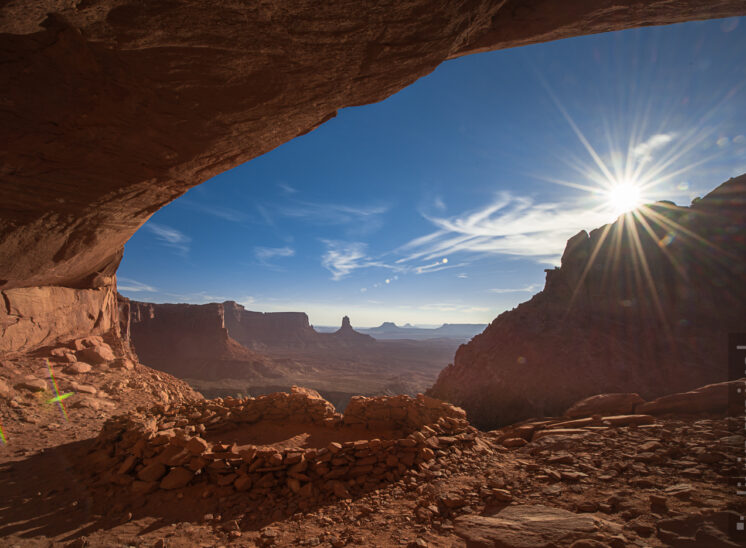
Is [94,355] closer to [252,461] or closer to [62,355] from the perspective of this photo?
[62,355]

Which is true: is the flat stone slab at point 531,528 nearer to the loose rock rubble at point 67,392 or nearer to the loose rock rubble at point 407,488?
the loose rock rubble at point 407,488

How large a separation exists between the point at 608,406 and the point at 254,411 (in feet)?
34.7

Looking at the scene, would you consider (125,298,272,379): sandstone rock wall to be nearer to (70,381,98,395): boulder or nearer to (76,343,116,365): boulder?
(76,343,116,365): boulder

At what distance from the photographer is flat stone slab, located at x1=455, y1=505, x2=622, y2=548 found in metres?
2.98

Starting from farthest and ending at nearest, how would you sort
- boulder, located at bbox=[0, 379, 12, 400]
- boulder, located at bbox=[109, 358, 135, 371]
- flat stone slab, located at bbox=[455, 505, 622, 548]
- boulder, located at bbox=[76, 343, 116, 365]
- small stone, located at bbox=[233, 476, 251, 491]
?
boulder, located at bbox=[109, 358, 135, 371] → boulder, located at bbox=[76, 343, 116, 365] → boulder, located at bbox=[0, 379, 12, 400] → small stone, located at bbox=[233, 476, 251, 491] → flat stone slab, located at bbox=[455, 505, 622, 548]

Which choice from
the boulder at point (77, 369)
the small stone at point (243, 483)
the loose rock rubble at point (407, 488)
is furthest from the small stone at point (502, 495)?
the boulder at point (77, 369)

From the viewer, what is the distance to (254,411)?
8203mm

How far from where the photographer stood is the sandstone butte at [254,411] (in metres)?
3.36

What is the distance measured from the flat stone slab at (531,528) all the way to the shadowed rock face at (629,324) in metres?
13.0

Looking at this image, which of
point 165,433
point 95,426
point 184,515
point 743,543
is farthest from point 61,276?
point 743,543

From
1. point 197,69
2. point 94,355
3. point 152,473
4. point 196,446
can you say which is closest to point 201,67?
point 197,69

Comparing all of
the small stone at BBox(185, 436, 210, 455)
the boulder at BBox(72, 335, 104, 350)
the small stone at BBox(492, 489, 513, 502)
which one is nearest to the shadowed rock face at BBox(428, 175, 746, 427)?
the small stone at BBox(492, 489, 513, 502)

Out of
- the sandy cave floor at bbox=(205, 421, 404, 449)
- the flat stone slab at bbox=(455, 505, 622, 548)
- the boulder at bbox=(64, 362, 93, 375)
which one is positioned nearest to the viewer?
the flat stone slab at bbox=(455, 505, 622, 548)

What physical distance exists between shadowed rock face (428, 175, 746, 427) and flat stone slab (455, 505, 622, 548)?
1295cm
